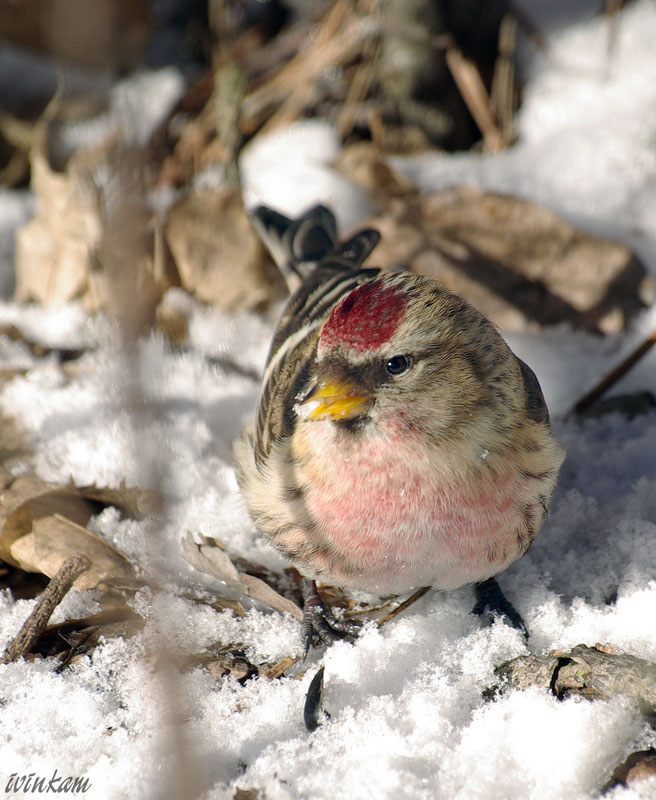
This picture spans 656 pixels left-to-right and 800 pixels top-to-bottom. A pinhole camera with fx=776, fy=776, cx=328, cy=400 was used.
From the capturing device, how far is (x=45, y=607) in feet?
6.14

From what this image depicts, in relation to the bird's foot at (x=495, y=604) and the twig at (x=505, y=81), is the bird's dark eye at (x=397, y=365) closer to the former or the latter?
the bird's foot at (x=495, y=604)

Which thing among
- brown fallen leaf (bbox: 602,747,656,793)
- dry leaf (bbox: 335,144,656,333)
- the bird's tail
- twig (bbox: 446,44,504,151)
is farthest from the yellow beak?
twig (bbox: 446,44,504,151)

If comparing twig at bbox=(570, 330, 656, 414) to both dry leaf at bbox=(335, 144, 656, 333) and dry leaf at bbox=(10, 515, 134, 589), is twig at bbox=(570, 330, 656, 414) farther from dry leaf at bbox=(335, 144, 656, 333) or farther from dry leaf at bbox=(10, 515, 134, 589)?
dry leaf at bbox=(10, 515, 134, 589)

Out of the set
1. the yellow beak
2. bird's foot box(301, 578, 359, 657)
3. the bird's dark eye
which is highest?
the bird's dark eye

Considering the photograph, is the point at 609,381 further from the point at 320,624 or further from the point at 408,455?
the point at 320,624

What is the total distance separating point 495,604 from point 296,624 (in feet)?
1.68

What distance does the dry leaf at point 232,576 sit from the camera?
2.03m

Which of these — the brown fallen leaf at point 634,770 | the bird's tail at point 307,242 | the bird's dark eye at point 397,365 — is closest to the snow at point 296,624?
the brown fallen leaf at point 634,770

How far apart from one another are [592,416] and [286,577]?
1.16 m

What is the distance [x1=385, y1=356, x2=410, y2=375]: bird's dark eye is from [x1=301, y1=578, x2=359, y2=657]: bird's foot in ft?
2.20

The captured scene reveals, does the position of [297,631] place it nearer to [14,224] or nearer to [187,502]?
[187,502]

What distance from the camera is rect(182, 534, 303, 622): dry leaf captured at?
6.66 feet

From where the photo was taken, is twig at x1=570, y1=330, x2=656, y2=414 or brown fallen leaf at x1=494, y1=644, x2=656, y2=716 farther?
twig at x1=570, y1=330, x2=656, y2=414

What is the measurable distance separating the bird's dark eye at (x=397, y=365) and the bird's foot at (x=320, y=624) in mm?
670
